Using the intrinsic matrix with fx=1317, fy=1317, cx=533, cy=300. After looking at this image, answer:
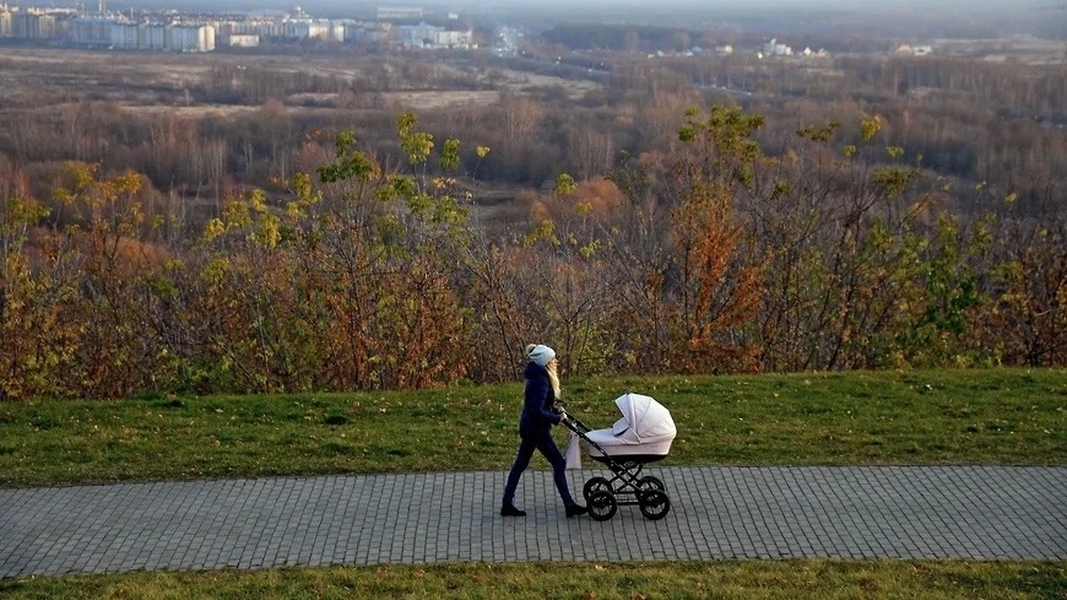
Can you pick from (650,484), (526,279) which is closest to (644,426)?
(650,484)

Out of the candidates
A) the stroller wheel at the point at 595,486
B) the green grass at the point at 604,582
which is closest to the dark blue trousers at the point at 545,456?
the stroller wheel at the point at 595,486

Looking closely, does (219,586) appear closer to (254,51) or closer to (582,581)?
(582,581)

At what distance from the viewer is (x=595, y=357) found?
22.5 m

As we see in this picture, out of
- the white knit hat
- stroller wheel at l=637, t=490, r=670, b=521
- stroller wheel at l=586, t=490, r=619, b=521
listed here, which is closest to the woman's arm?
the white knit hat

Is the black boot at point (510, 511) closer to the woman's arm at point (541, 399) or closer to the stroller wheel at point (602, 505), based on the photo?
the stroller wheel at point (602, 505)

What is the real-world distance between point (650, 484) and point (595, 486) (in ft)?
1.88

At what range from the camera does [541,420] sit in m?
12.4

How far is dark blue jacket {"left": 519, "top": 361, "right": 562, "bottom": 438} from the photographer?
12305mm

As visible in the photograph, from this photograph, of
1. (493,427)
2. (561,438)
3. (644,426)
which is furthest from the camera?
(493,427)

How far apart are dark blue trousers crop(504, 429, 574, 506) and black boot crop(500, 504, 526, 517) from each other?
60mm

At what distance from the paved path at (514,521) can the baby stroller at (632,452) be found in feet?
0.58

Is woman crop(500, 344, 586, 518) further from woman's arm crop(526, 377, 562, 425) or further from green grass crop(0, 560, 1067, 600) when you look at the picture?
green grass crop(0, 560, 1067, 600)

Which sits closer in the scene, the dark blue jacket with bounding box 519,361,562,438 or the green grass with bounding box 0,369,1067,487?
the dark blue jacket with bounding box 519,361,562,438

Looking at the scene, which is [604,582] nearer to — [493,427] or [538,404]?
[538,404]
